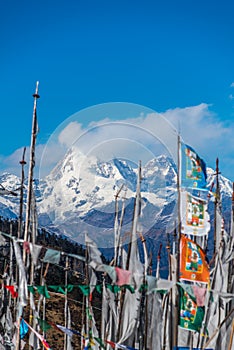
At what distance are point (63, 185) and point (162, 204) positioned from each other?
2.40m

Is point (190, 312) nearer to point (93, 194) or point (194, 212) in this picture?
point (194, 212)

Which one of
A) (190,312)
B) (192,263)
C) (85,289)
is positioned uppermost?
(192,263)

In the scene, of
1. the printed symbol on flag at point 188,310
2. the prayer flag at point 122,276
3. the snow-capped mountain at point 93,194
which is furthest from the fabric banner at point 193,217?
the prayer flag at point 122,276

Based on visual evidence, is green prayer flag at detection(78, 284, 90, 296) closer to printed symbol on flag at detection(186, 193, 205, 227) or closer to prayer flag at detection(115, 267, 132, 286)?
prayer flag at detection(115, 267, 132, 286)

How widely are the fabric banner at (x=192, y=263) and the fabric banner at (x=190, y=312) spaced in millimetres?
372

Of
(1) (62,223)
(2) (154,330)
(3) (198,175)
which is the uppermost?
(3) (198,175)

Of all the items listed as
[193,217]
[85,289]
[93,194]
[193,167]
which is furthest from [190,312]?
[93,194]

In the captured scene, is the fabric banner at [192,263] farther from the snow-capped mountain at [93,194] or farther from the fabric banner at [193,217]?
the snow-capped mountain at [93,194]

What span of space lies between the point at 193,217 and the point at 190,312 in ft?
6.41

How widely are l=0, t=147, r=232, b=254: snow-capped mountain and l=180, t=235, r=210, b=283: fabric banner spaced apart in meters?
1.21

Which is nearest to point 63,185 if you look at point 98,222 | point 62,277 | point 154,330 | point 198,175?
point 98,222

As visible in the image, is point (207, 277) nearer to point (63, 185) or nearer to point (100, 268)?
point (100, 268)

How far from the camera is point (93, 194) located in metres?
15.5

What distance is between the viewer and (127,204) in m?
17.6
